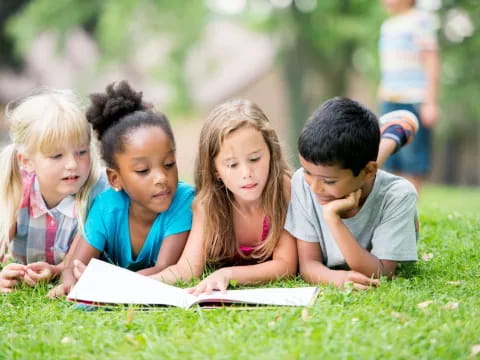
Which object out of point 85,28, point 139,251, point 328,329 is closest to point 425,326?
point 328,329

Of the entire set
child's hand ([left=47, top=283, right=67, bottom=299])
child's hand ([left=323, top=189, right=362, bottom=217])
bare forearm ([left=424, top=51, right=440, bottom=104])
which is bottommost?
child's hand ([left=47, top=283, right=67, bottom=299])

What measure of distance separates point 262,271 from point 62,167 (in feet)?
4.97

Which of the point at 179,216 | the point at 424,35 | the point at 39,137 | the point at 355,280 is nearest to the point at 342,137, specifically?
the point at 355,280

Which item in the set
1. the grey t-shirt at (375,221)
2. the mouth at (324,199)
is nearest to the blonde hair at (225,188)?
the grey t-shirt at (375,221)

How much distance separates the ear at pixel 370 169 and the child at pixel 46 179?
1.90 metres

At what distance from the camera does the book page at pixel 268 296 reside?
329 cm

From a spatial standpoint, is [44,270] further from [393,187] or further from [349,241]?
[393,187]

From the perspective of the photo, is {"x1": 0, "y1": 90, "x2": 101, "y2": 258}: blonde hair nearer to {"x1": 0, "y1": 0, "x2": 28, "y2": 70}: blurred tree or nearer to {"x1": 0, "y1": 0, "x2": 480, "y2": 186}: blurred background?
{"x1": 0, "y1": 0, "x2": 480, "y2": 186}: blurred background

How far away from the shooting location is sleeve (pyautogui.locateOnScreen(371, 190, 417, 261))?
375 centimetres

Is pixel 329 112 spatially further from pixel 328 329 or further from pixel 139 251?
pixel 139 251

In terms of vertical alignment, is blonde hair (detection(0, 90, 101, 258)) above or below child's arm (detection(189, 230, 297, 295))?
above

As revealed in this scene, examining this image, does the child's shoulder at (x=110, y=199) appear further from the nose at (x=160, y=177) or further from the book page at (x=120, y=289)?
the book page at (x=120, y=289)

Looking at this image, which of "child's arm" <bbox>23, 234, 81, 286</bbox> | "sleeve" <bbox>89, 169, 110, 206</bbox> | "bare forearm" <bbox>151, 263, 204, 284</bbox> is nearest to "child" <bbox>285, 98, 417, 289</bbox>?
"bare forearm" <bbox>151, 263, 204, 284</bbox>

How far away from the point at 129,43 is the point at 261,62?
17.0 meters
